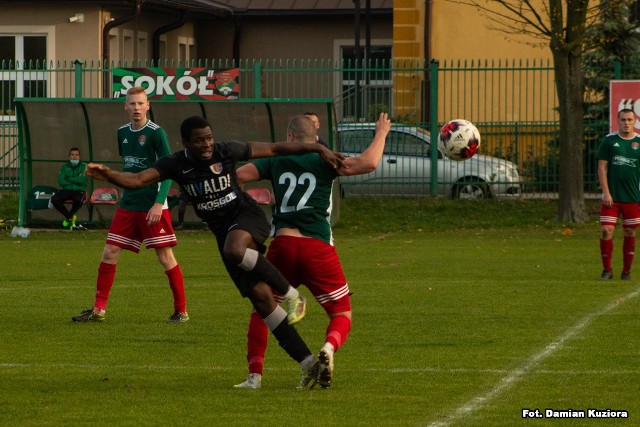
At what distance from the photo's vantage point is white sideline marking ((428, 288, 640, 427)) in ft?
25.7

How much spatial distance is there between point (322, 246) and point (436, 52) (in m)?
25.6

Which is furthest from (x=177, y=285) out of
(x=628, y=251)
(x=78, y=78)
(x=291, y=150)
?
(x=78, y=78)

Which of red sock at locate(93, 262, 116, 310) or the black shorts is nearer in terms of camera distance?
the black shorts

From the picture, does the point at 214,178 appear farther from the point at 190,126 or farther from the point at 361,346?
the point at 361,346

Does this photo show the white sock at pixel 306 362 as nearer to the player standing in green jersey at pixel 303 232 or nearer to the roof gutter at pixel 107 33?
the player standing in green jersey at pixel 303 232

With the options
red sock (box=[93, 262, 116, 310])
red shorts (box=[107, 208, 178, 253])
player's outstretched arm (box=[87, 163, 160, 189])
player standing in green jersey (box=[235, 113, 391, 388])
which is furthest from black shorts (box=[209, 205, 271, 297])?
red sock (box=[93, 262, 116, 310])

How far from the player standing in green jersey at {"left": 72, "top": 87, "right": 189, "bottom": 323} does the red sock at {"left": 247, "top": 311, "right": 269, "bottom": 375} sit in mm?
3294

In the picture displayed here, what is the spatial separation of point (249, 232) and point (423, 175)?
715 inches

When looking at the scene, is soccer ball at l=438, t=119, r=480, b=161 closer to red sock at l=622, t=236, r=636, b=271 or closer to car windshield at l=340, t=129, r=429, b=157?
red sock at l=622, t=236, r=636, b=271

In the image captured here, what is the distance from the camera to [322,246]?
8.83 meters

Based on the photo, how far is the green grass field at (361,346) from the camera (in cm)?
805

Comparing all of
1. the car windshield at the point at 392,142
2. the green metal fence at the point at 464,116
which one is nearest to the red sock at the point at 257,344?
the green metal fence at the point at 464,116

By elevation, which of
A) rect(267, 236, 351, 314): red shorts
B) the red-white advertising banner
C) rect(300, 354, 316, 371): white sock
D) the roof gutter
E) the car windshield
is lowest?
rect(300, 354, 316, 371): white sock

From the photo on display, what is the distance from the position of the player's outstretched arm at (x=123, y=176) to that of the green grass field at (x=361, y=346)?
4.35 ft
